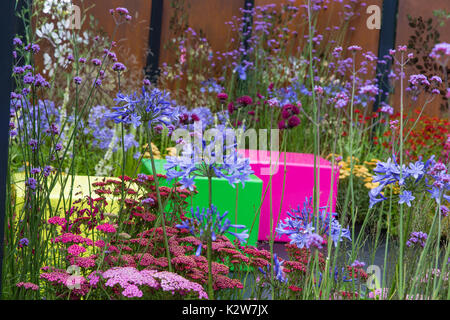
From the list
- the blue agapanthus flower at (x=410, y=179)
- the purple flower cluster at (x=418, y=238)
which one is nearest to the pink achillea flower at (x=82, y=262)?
the blue agapanthus flower at (x=410, y=179)

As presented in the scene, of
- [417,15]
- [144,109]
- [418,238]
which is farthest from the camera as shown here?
[417,15]

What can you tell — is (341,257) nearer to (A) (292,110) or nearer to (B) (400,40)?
(A) (292,110)

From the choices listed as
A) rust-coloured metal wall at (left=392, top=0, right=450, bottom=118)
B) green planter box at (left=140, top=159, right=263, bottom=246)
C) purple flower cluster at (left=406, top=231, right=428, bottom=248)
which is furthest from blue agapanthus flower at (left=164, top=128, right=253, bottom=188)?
rust-coloured metal wall at (left=392, top=0, right=450, bottom=118)

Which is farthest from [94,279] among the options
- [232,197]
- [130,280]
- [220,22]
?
[220,22]

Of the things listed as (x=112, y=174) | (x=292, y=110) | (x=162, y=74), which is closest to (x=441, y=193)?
(x=292, y=110)

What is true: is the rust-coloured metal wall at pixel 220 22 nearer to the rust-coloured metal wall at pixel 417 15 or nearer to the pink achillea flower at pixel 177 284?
the rust-coloured metal wall at pixel 417 15

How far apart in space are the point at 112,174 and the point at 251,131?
4.53 ft

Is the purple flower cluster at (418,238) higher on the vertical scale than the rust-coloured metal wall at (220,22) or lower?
lower

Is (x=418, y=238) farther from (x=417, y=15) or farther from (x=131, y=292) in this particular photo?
(x=417, y=15)

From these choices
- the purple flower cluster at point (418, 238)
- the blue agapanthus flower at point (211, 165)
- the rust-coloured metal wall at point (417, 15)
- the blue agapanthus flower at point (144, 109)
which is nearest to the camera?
the blue agapanthus flower at point (211, 165)

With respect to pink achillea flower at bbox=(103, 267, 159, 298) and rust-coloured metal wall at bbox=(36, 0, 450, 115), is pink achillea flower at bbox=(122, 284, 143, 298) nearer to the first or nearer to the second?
pink achillea flower at bbox=(103, 267, 159, 298)

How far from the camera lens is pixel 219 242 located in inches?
78.9

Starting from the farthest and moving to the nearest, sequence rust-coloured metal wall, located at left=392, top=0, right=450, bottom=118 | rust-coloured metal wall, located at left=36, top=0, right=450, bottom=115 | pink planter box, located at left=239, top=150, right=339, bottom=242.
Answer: rust-coloured metal wall, located at left=392, top=0, right=450, bottom=118
rust-coloured metal wall, located at left=36, top=0, right=450, bottom=115
pink planter box, located at left=239, top=150, right=339, bottom=242

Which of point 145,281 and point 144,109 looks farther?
point 144,109
